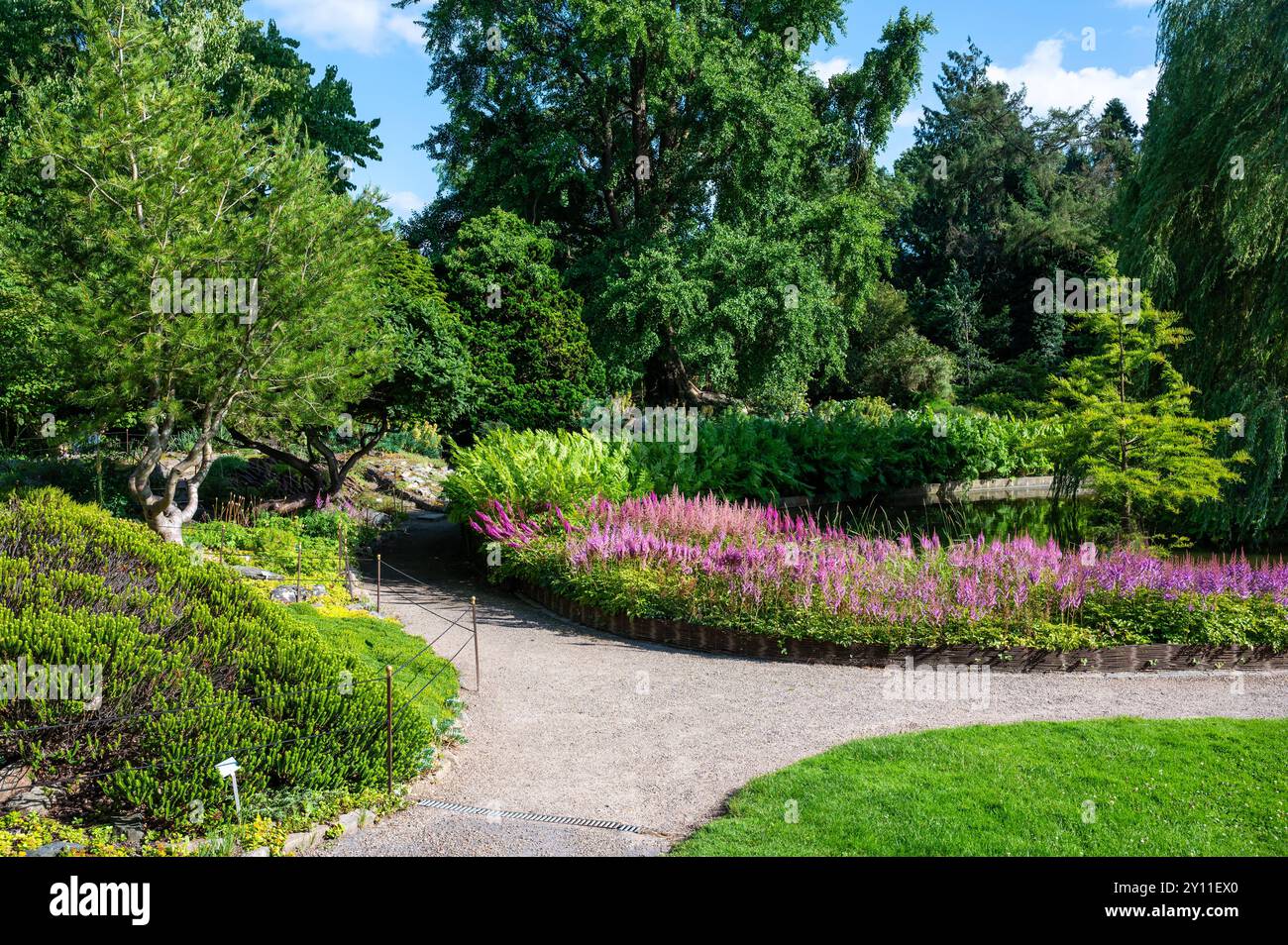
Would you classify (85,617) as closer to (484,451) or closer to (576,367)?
(484,451)

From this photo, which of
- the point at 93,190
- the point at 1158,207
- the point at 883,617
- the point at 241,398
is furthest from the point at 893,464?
the point at 93,190

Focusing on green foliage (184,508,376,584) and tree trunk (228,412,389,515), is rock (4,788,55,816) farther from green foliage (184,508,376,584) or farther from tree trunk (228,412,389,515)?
tree trunk (228,412,389,515)

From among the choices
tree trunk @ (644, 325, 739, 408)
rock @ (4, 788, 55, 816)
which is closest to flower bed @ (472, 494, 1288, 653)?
rock @ (4, 788, 55, 816)

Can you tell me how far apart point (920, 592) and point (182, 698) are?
636 cm

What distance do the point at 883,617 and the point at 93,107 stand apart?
10055mm

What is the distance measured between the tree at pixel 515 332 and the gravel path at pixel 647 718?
24.7 feet

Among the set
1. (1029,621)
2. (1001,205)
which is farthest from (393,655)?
(1001,205)

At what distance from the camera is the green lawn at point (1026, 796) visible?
4656 mm

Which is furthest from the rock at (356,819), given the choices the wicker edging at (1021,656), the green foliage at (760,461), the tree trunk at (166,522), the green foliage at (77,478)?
the green foliage at (77,478)

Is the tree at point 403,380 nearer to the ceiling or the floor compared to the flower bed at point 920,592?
nearer to the ceiling

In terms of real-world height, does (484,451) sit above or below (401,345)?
below

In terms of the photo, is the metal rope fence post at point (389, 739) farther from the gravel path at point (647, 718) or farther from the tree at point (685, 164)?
the tree at point (685, 164)

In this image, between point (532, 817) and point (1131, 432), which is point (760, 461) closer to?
point (1131, 432)
